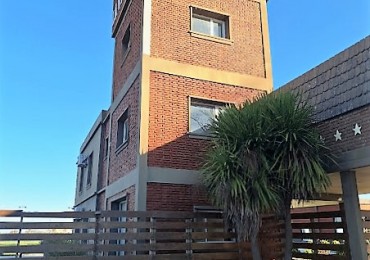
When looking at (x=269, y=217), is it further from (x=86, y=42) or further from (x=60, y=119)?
(x=60, y=119)

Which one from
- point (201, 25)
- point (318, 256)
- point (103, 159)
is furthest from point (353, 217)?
point (103, 159)

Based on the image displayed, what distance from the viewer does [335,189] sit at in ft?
30.3

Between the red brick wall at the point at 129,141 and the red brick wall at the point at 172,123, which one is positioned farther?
the red brick wall at the point at 129,141

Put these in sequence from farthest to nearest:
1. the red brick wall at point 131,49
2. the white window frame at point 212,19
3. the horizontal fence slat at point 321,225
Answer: the white window frame at point 212,19 → the red brick wall at point 131,49 → the horizontal fence slat at point 321,225

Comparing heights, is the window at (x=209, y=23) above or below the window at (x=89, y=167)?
above

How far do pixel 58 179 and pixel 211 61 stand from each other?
692 inches

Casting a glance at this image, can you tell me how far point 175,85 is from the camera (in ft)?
30.4

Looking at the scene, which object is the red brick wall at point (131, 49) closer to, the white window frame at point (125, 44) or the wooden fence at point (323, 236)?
the white window frame at point (125, 44)

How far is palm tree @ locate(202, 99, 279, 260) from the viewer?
637 centimetres

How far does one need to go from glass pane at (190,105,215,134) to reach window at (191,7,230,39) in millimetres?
2435

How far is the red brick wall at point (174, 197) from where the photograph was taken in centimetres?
821

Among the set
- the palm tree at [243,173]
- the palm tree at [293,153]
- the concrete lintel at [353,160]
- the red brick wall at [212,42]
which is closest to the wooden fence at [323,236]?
the palm tree at [293,153]

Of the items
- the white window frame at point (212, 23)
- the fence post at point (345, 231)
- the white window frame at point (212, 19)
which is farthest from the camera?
the white window frame at point (212, 23)

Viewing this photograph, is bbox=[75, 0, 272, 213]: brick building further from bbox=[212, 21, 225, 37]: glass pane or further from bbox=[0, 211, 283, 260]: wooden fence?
bbox=[0, 211, 283, 260]: wooden fence
